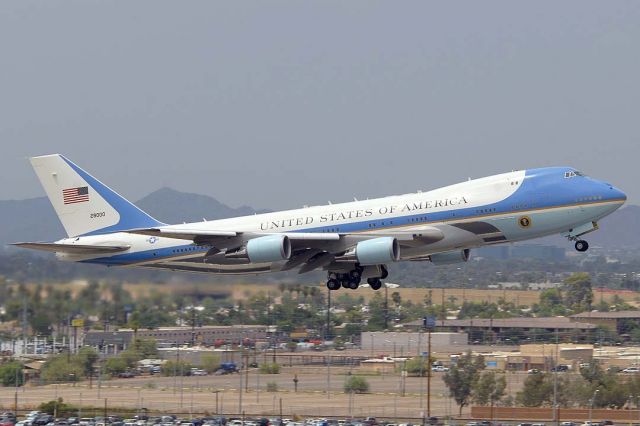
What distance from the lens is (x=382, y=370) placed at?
72.6m

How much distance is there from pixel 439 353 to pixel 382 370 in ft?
41.5

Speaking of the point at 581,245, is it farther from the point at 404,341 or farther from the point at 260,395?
the point at 404,341

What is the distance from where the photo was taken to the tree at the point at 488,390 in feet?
195

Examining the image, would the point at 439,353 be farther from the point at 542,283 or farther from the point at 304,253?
the point at 542,283

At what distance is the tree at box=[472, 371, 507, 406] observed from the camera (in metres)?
59.6

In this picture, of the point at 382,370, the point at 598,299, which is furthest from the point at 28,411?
the point at 598,299

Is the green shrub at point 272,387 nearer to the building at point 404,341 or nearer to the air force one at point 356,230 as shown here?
the air force one at point 356,230

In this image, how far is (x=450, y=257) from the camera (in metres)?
57.8

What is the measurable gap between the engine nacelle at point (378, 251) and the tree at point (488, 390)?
9435mm

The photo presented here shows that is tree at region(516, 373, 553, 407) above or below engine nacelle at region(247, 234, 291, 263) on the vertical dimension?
below

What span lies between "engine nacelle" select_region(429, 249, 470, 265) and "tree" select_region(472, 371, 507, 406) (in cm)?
662

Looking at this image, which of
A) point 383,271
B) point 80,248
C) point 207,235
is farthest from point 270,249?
point 80,248

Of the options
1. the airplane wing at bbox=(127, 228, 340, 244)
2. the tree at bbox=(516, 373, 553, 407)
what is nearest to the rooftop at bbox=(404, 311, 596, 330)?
the tree at bbox=(516, 373, 553, 407)

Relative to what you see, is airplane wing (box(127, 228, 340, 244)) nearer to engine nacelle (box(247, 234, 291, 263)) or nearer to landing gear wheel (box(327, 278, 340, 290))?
engine nacelle (box(247, 234, 291, 263))
